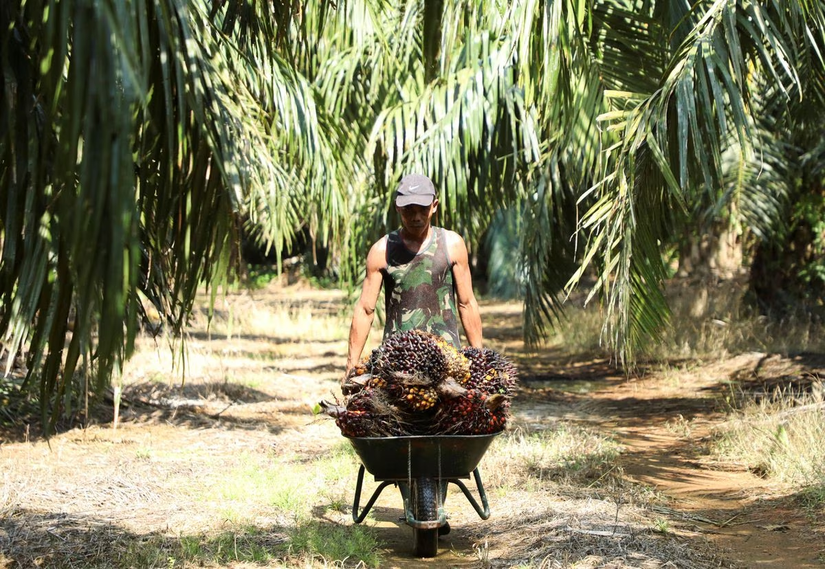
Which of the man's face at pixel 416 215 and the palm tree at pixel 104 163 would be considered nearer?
the palm tree at pixel 104 163

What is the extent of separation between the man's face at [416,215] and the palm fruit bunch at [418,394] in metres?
0.64

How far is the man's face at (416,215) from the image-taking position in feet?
16.1

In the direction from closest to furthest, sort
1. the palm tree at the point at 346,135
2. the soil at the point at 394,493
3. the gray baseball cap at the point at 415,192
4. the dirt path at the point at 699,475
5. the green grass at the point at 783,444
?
the palm tree at the point at 346,135
the gray baseball cap at the point at 415,192
the soil at the point at 394,493
the dirt path at the point at 699,475
the green grass at the point at 783,444

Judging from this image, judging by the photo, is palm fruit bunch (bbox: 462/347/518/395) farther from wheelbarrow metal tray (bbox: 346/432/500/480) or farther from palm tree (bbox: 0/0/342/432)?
palm tree (bbox: 0/0/342/432)

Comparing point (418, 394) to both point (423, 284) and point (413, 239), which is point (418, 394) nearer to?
point (423, 284)

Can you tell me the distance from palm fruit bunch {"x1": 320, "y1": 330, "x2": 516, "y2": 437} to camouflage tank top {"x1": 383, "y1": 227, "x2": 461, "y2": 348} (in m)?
0.43

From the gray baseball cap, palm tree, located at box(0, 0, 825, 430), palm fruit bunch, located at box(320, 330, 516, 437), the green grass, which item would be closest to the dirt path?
the green grass

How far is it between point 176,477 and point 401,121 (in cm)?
414

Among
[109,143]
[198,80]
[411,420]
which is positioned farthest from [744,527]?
[109,143]

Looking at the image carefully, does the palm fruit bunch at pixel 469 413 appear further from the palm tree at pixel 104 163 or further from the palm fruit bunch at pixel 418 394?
the palm tree at pixel 104 163

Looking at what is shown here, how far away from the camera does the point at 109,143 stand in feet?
6.87

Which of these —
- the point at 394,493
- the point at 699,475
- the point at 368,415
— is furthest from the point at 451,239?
the point at 699,475

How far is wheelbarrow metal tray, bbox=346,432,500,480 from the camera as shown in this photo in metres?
4.52

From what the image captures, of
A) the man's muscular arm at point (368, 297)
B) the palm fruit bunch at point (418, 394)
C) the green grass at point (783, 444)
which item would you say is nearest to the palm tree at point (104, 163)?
the palm fruit bunch at point (418, 394)
